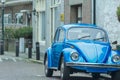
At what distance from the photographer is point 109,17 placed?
86.0 feet

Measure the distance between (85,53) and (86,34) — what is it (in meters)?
1.47

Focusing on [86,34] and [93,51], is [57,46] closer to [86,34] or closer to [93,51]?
[86,34]

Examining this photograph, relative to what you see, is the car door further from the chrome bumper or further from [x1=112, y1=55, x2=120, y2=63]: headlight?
[x1=112, y1=55, x2=120, y2=63]: headlight

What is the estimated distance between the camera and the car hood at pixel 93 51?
15.0 m

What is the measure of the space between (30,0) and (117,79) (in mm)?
29544

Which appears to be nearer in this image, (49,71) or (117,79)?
(117,79)

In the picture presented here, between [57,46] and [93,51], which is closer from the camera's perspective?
[93,51]

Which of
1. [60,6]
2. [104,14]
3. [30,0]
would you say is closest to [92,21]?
[104,14]

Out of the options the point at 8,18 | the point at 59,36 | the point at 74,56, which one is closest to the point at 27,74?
the point at 59,36

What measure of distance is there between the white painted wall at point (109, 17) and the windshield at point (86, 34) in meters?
8.53

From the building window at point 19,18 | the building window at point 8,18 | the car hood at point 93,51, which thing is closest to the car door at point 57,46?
the car hood at point 93,51

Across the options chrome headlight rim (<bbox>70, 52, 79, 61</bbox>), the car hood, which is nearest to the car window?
the car hood

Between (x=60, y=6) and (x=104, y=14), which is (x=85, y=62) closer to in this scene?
(x=104, y=14)

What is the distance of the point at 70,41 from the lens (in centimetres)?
1606
